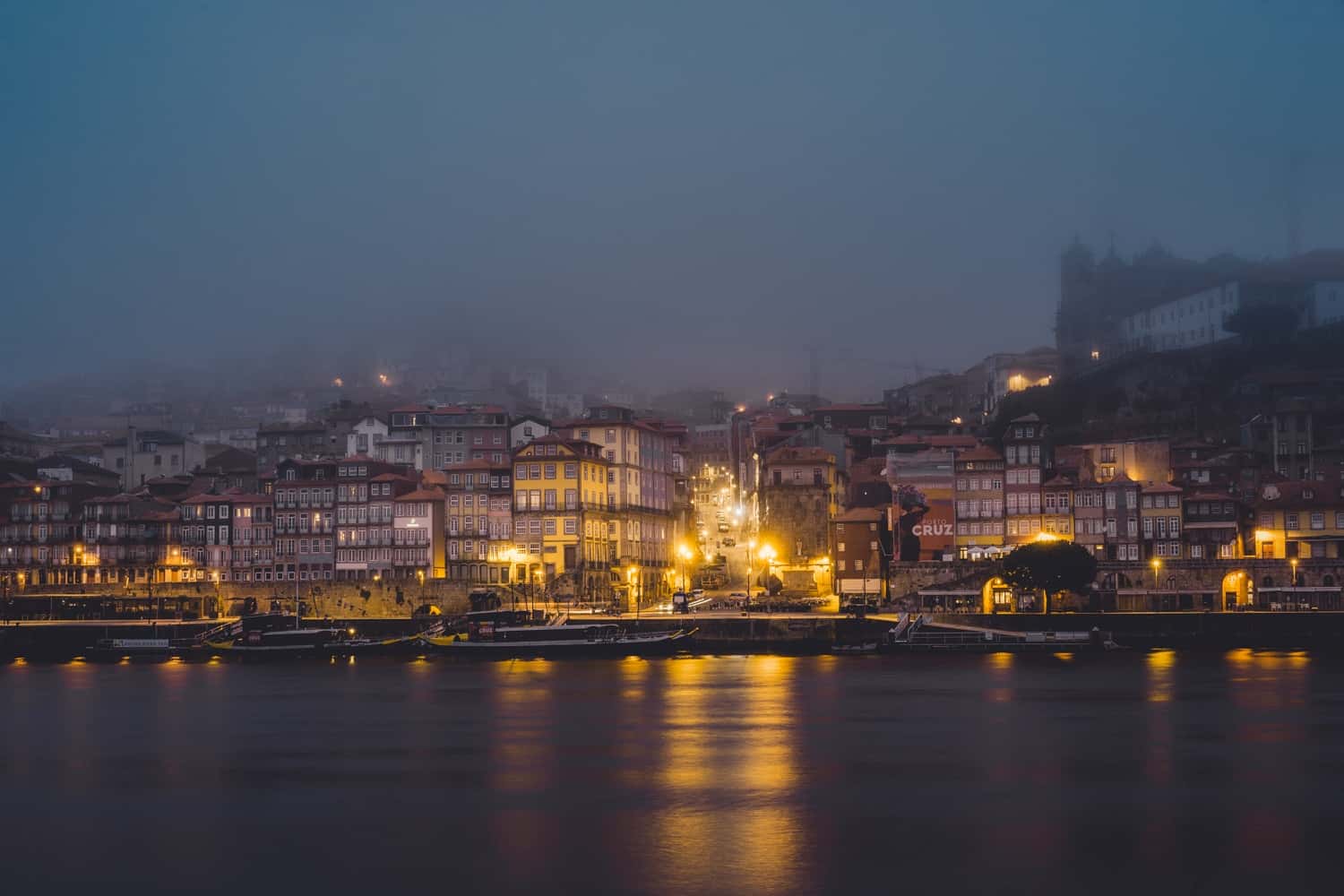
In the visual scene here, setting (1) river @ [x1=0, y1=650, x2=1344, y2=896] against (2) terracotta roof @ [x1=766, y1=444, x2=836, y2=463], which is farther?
(2) terracotta roof @ [x1=766, y1=444, x2=836, y2=463]

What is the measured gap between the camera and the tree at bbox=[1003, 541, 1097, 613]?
2940 inches

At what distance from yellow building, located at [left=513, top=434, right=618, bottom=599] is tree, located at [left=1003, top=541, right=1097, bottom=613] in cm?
2464

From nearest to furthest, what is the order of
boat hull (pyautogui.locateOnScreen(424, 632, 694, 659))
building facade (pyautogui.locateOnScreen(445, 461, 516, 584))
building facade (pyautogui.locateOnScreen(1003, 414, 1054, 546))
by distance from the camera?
boat hull (pyautogui.locateOnScreen(424, 632, 694, 659))
building facade (pyautogui.locateOnScreen(1003, 414, 1054, 546))
building facade (pyautogui.locateOnScreen(445, 461, 516, 584))

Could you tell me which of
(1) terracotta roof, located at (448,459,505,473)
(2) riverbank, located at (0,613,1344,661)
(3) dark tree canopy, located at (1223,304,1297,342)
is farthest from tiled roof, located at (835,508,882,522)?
(3) dark tree canopy, located at (1223,304,1297,342)

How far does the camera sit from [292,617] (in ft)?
272

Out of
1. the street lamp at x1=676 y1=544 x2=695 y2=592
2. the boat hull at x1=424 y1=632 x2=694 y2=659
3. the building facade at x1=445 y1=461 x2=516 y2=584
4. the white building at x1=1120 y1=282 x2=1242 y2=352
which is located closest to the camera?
the boat hull at x1=424 y1=632 x2=694 y2=659

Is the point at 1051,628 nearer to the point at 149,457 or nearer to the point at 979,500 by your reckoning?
the point at 979,500

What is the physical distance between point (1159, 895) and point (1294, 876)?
3.02 meters

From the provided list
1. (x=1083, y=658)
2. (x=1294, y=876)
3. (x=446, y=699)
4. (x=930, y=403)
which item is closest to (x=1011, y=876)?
(x=1294, y=876)

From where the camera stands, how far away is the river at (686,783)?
28.8 meters

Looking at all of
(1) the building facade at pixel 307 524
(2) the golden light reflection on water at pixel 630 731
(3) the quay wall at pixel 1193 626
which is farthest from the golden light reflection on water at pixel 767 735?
(1) the building facade at pixel 307 524

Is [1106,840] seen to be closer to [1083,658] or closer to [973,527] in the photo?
[1083,658]

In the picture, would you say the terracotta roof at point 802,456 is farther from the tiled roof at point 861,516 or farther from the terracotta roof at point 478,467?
the terracotta roof at point 478,467

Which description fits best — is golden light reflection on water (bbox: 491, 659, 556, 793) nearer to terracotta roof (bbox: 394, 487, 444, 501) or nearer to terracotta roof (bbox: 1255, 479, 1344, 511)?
terracotta roof (bbox: 394, 487, 444, 501)
